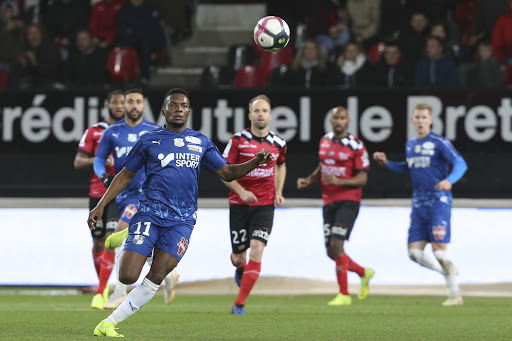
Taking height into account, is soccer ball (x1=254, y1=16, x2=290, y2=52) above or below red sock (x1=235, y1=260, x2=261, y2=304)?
above

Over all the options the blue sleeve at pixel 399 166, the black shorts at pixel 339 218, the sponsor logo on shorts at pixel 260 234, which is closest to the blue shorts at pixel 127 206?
the sponsor logo on shorts at pixel 260 234

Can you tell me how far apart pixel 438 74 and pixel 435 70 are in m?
0.08

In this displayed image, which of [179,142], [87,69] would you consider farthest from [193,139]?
[87,69]

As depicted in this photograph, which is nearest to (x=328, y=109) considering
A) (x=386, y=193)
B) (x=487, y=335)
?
(x=386, y=193)

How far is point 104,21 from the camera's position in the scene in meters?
18.4

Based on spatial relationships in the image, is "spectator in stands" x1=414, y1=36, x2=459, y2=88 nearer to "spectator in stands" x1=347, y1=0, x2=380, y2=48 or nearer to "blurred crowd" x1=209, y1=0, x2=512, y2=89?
"blurred crowd" x1=209, y1=0, x2=512, y2=89

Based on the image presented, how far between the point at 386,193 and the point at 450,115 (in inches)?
57.4

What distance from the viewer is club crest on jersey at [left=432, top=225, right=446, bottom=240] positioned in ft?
43.0

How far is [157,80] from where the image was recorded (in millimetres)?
18094

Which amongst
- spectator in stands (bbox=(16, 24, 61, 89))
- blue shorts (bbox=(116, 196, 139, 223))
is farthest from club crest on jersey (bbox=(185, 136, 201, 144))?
spectator in stands (bbox=(16, 24, 61, 89))

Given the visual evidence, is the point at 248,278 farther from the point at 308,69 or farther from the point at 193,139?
the point at 308,69

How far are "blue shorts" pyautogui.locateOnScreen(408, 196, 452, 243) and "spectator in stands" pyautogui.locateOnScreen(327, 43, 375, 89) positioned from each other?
9.48 ft

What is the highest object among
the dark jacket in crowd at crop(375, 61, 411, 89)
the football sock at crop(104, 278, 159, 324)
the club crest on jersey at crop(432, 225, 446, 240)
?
the dark jacket in crowd at crop(375, 61, 411, 89)

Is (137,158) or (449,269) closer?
(137,158)
